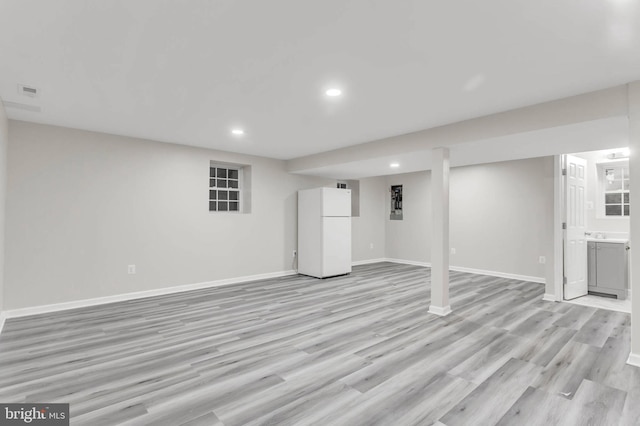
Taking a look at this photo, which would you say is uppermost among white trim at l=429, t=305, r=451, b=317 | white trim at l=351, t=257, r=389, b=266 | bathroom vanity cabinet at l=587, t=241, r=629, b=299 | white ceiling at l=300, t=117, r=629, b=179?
white ceiling at l=300, t=117, r=629, b=179

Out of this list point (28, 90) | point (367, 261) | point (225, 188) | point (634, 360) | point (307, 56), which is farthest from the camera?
point (367, 261)

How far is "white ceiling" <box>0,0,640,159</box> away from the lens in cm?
183

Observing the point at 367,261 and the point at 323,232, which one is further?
the point at 367,261

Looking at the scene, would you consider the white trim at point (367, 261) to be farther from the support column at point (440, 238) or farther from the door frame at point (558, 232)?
the door frame at point (558, 232)

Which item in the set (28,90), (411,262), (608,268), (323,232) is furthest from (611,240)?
(28,90)

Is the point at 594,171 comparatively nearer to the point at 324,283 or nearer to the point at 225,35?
the point at 324,283

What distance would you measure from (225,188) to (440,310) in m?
4.21

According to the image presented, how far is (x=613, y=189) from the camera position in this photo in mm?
5414

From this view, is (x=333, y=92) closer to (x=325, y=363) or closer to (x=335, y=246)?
(x=325, y=363)

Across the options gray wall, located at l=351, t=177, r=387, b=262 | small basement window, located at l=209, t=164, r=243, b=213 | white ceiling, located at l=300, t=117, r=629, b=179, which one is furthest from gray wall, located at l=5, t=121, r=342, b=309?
gray wall, located at l=351, t=177, r=387, b=262

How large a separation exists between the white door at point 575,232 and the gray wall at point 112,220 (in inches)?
193

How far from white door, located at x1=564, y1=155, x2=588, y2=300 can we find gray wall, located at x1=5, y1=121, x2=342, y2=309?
4.91 metres

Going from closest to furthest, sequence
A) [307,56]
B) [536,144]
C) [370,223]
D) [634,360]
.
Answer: [307,56] → [634,360] → [536,144] → [370,223]

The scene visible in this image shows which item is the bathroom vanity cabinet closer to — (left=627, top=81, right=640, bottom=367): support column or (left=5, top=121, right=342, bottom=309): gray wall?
(left=627, top=81, right=640, bottom=367): support column
